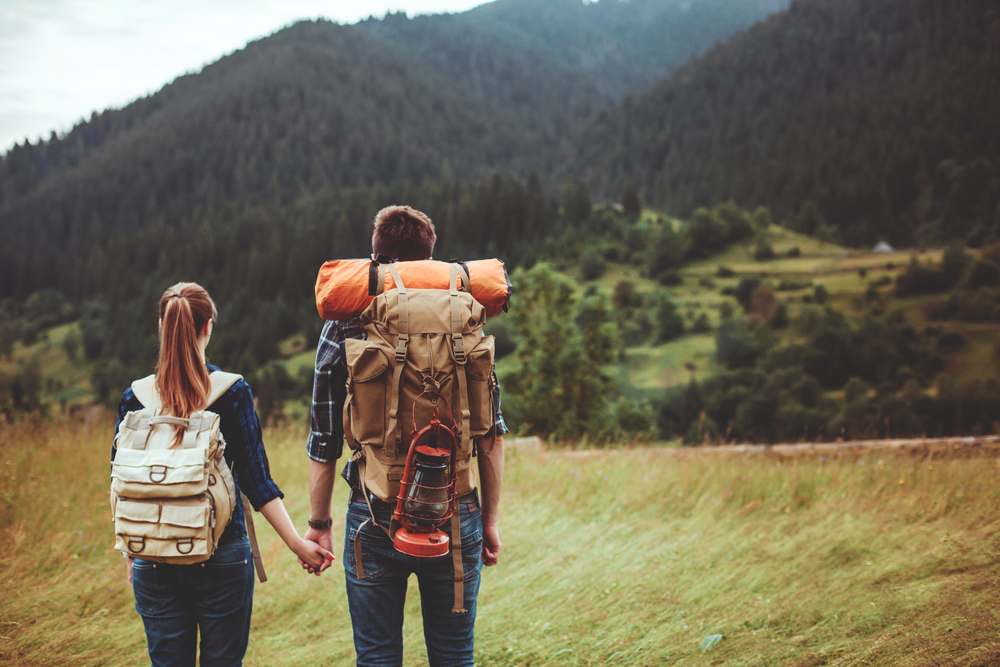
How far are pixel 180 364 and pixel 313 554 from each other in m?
0.81

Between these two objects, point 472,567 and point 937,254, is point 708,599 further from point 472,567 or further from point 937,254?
point 937,254

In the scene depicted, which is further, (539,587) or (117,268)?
(117,268)

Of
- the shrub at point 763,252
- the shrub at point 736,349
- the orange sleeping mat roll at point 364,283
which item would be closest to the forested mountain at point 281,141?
the shrub at point 763,252

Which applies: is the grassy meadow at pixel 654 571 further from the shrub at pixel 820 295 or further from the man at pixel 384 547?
the shrub at pixel 820 295

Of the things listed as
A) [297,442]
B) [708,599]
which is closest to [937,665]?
[708,599]

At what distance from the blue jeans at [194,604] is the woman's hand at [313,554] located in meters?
0.19

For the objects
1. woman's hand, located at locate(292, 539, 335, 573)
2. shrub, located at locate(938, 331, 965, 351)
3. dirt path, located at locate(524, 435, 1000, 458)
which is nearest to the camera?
woman's hand, located at locate(292, 539, 335, 573)

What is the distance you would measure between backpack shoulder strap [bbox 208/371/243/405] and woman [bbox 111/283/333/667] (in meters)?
0.02

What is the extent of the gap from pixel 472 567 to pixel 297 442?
22.9 ft

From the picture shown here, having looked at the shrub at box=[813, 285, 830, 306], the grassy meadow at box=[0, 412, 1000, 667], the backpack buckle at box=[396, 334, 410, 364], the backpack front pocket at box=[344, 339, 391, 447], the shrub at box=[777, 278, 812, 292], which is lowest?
the shrub at box=[813, 285, 830, 306]

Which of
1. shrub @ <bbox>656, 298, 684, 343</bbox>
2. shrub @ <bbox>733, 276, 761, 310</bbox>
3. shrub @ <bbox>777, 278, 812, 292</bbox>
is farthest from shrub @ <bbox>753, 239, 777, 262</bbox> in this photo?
shrub @ <bbox>656, 298, 684, 343</bbox>

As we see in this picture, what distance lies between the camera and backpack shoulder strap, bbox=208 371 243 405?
7.07 feet

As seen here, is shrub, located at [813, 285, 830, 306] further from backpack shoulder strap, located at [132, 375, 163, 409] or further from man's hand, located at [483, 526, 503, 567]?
backpack shoulder strap, located at [132, 375, 163, 409]

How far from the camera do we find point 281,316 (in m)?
95.0
